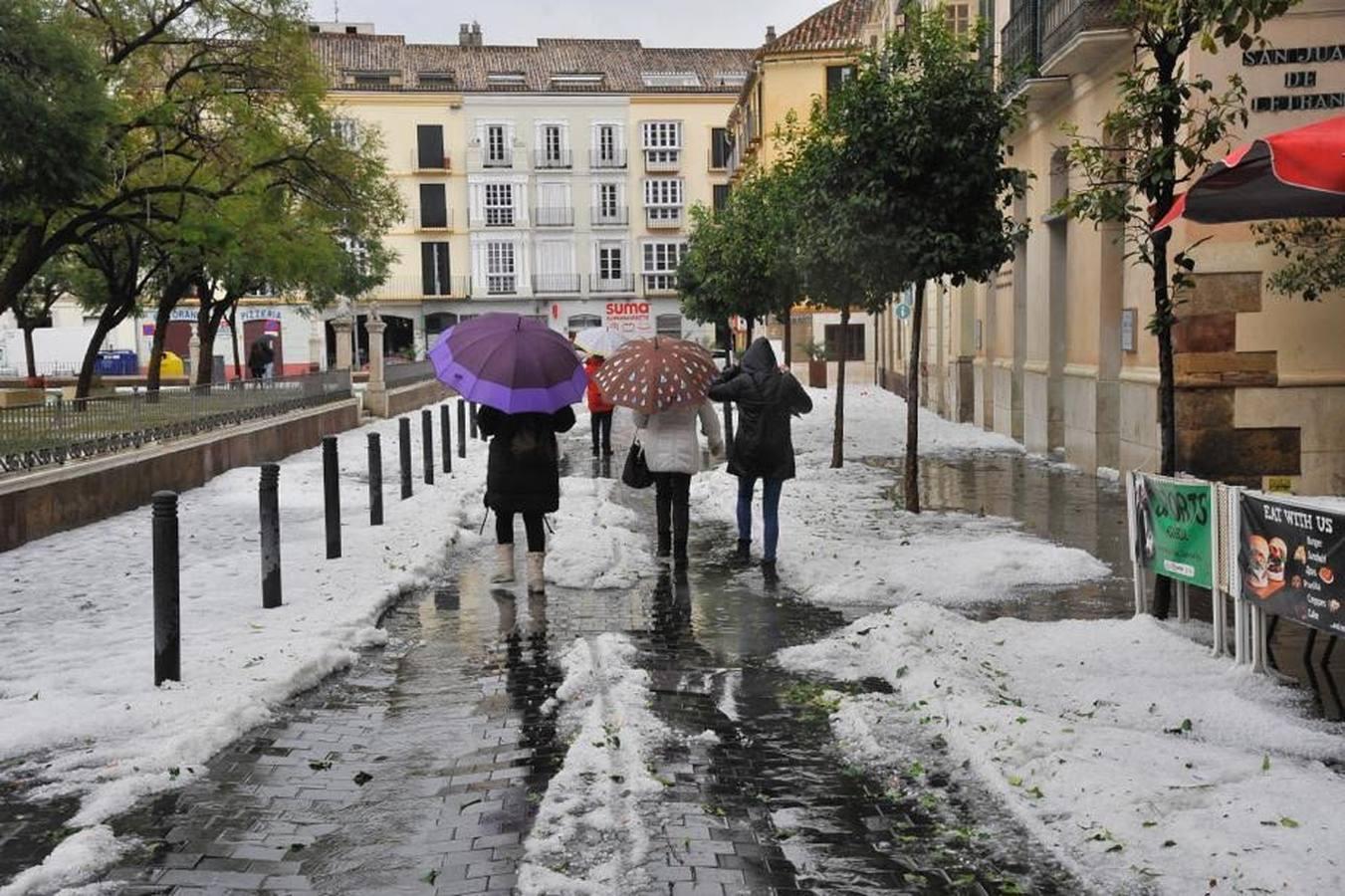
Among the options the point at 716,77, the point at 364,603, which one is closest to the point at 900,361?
the point at 364,603

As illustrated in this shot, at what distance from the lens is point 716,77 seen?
75812 mm

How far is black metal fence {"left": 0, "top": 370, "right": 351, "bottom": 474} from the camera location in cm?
1334

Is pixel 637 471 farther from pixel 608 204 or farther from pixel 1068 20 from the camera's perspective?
pixel 608 204

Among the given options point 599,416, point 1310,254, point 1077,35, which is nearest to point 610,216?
point 599,416

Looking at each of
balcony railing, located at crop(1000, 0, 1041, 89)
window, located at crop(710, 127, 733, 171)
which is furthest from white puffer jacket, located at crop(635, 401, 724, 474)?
window, located at crop(710, 127, 733, 171)

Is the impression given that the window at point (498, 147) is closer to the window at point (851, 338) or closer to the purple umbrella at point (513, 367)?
the window at point (851, 338)

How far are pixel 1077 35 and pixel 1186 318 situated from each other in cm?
400

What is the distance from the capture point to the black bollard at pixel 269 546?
9508 millimetres

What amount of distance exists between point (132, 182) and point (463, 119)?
49016 millimetres

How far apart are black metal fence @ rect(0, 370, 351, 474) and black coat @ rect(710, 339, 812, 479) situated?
674cm

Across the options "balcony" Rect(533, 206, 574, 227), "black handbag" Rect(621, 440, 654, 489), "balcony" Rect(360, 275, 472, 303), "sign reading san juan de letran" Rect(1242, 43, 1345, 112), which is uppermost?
"balcony" Rect(533, 206, 574, 227)

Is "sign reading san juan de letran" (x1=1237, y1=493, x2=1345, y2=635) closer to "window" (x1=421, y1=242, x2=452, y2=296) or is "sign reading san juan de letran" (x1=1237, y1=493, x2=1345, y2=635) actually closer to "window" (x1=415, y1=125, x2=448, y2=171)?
"window" (x1=421, y1=242, x2=452, y2=296)

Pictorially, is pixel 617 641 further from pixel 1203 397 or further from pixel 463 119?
pixel 463 119

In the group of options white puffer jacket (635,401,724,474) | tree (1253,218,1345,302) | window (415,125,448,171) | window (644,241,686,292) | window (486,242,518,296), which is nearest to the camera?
white puffer jacket (635,401,724,474)
